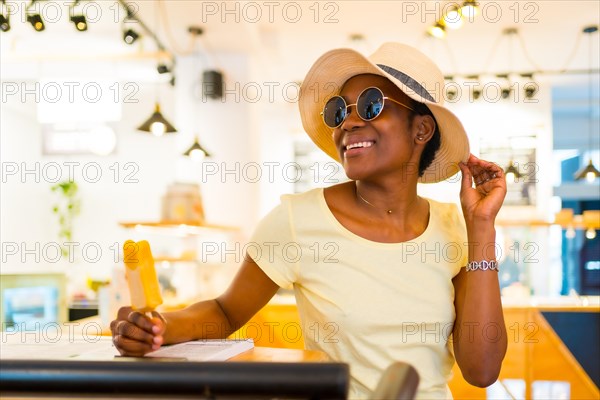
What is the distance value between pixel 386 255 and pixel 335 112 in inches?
15.6

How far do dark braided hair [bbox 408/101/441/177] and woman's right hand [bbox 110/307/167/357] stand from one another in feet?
2.99

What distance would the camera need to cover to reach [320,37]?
7051mm

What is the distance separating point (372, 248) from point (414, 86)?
43 centimetres

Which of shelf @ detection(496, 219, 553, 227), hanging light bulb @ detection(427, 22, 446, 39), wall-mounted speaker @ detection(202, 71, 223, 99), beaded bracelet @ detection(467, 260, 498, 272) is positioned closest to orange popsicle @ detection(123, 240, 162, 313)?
beaded bracelet @ detection(467, 260, 498, 272)

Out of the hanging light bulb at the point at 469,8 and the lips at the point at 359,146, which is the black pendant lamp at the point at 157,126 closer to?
the hanging light bulb at the point at 469,8

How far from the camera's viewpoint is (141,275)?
998 millimetres

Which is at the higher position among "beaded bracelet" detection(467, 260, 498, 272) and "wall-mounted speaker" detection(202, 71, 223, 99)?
"wall-mounted speaker" detection(202, 71, 223, 99)

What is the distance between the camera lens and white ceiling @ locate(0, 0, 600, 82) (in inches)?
233

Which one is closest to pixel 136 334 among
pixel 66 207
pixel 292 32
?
pixel 292 32

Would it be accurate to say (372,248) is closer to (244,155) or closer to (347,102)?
(347,102)

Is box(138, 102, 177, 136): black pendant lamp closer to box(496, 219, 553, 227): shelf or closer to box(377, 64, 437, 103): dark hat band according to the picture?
box(377, 64, 437, 103): dark hat band

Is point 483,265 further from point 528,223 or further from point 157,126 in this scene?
point 528,223

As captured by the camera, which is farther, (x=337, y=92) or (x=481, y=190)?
(x=337, y=92)

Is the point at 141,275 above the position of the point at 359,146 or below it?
below
